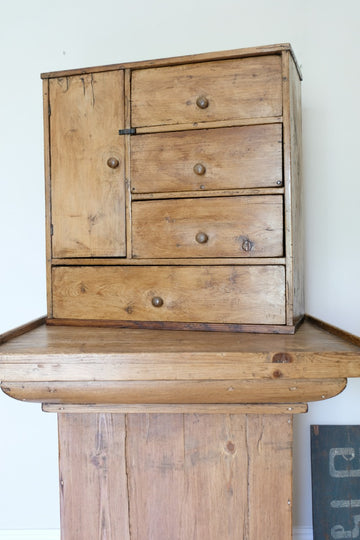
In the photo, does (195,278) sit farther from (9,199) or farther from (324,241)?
(9,199)

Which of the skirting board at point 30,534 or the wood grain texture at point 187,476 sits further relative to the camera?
the skirting board at point 30,534

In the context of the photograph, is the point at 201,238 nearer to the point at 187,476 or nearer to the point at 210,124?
the point at 210,124

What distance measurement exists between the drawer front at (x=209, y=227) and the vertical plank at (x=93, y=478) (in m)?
0.49

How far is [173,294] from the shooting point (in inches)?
50.4

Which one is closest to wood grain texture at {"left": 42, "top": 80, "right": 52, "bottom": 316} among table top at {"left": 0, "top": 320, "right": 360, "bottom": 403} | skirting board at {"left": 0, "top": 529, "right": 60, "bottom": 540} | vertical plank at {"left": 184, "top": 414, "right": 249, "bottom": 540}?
table top at {"left": 0, "top": 320, "right": 360, "bottom": 403}

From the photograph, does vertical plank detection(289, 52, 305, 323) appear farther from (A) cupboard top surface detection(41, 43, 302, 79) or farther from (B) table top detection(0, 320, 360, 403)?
(B) table top detection(0, 320, 360, 403)

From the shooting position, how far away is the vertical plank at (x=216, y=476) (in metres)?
1.21

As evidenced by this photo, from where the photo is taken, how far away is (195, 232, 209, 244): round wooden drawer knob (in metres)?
1.25

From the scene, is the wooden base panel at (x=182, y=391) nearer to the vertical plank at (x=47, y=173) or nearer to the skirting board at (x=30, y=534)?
the vertical plank at (x=47, y=173)

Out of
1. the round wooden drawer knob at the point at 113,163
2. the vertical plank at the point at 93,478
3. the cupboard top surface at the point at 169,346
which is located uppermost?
the round wooden drawer knob at the point at 113,163

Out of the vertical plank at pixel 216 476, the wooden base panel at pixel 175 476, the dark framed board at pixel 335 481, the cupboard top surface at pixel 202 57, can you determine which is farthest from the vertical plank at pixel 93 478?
the cupboard top surface at pixel 202 57

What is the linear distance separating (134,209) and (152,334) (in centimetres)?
36

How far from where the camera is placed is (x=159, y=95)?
1.28 m

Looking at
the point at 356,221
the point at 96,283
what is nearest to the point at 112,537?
the point at 96,283
